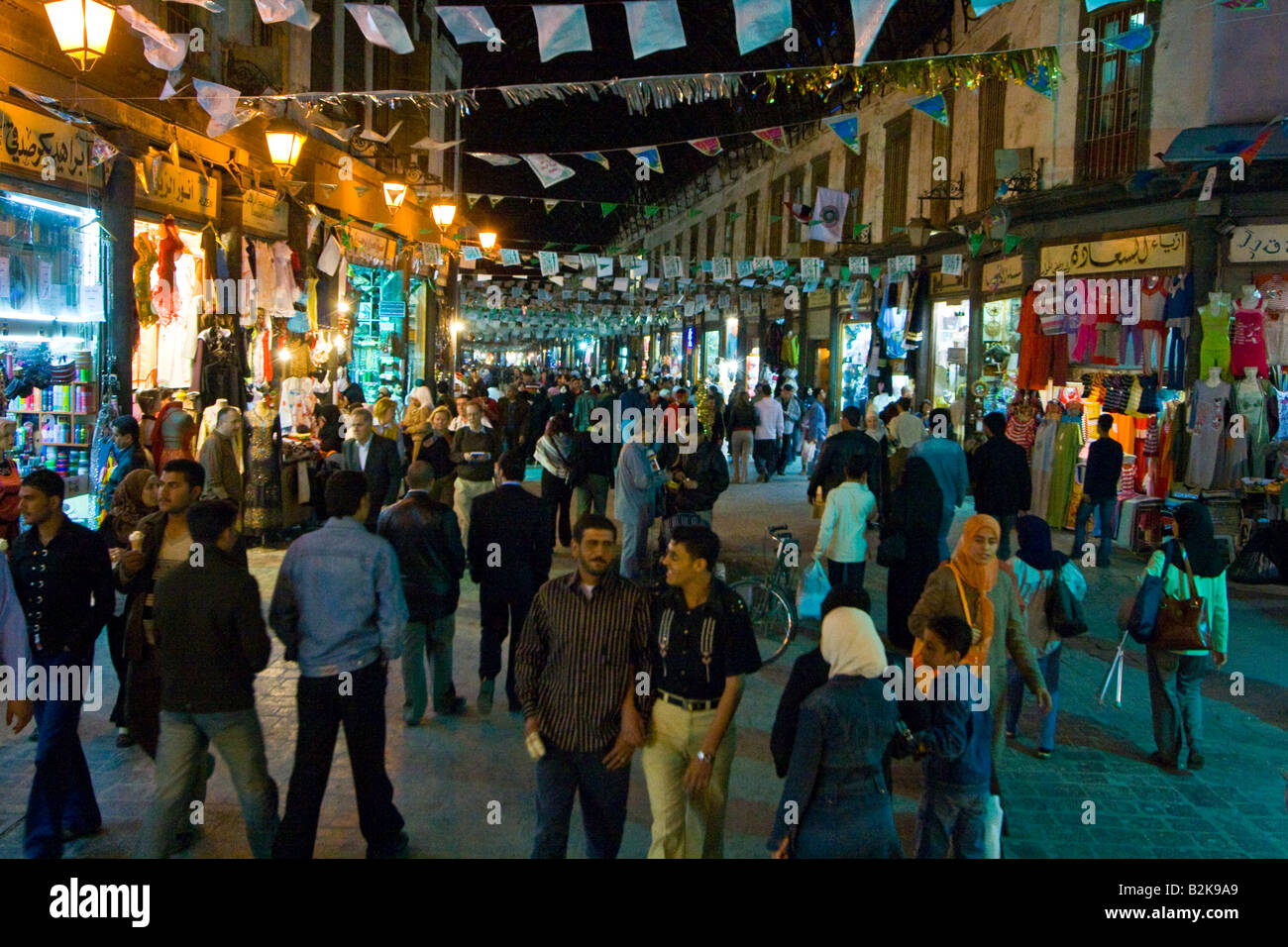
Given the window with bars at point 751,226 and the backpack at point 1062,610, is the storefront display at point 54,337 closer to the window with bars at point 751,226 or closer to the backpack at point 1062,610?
the backpack at point 1062,610

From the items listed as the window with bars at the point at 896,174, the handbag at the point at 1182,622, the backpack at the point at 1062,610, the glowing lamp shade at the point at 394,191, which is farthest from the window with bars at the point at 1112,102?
the glowing lamp shade at the point at 394,191

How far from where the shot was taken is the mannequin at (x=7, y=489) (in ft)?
27.5

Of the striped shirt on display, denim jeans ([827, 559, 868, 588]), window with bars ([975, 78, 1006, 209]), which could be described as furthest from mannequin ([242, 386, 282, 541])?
window with bars ([975, 78, 1006, 209])

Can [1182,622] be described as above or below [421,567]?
below

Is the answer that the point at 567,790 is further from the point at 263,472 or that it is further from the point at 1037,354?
the point at 1037,354

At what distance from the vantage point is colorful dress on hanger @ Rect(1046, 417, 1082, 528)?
1398 centimetres

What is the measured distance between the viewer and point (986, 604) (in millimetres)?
4984

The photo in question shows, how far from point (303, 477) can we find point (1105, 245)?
1183 cm

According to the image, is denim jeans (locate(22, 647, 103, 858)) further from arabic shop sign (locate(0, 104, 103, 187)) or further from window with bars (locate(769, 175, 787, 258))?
window with bars (locate(769, 175, 787, 258))

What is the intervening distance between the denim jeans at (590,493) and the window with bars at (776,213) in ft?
60.7

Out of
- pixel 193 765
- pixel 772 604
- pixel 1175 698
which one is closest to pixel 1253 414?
pixel 772 604

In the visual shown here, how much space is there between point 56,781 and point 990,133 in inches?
689

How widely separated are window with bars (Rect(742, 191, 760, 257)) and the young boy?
2882 cm
